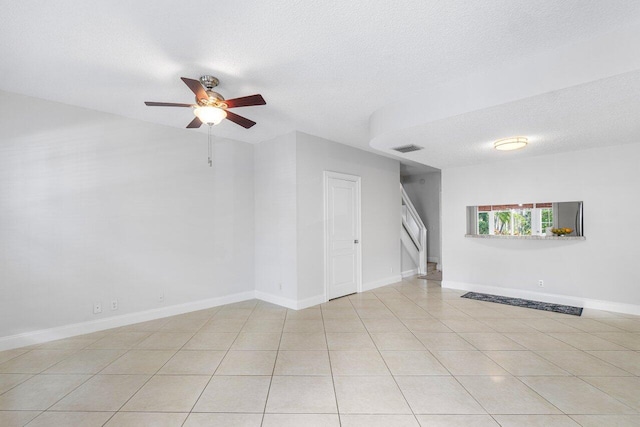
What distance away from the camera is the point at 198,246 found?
481cm

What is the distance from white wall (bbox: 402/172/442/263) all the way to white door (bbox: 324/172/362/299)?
449cm

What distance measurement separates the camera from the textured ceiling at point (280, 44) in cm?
210

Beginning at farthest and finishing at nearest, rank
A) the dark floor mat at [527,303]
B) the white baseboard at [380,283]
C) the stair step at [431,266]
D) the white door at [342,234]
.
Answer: the stair step at [431,266], the white baseboard at [380,283], the white door at [342,234], the dark floor mat at [527,303]

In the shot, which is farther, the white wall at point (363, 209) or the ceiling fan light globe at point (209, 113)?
the white wall at point (363, 209)

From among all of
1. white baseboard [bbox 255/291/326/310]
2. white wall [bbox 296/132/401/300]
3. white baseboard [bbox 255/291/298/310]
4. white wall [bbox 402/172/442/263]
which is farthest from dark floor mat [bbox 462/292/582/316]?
white wall [bbox 402/172/442/263]

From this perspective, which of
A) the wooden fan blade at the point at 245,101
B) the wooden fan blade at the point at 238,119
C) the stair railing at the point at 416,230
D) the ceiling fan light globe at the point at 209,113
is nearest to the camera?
the wooden fan blade at the point at 245,101

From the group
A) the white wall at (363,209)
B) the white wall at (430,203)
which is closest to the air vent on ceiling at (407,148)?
the white wall at (363,209)

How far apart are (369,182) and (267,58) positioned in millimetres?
3798

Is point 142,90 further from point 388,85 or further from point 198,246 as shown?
point 388,85

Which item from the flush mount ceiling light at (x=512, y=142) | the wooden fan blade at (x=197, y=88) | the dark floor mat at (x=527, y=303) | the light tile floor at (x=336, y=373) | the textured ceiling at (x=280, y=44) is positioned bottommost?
the dark floor mat at (x=527, y=303)

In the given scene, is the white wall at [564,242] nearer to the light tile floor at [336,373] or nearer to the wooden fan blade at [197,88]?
the light tile floor at [336,373]

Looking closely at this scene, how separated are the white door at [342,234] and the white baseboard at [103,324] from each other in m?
1.74

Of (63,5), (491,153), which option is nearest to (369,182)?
(491,153)

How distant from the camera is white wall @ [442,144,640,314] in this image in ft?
14.6
